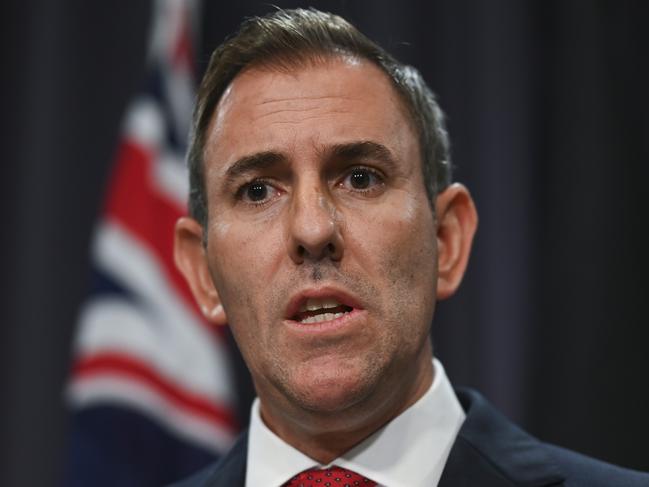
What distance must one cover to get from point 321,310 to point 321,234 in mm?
120

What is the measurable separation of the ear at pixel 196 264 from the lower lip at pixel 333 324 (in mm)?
320

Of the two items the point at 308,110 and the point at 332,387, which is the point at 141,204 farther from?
the point at 332,387

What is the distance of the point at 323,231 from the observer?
1431 millimetres

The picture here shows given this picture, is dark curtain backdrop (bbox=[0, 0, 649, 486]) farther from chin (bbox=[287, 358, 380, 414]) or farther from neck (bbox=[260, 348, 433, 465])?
chin (bbox=[287, 358, 380, 414])

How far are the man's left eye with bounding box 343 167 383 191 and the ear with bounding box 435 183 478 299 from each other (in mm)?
177

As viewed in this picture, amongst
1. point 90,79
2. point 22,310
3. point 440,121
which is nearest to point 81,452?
point 22,310

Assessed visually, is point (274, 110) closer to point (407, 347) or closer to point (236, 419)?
point (407, 347)

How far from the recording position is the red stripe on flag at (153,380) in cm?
279

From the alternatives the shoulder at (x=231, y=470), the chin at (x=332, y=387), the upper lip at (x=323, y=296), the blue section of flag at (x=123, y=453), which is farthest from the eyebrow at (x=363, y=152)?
the blue section of flag at (x=123, y=453)

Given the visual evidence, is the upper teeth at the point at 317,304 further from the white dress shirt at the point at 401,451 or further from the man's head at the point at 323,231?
the white dress shirt at the point at 401,451

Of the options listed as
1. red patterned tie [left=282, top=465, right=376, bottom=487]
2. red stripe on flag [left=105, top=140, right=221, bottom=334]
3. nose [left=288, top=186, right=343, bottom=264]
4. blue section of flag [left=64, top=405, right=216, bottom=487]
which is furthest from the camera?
red stripe on flag [left=105, top=140, right=221, bottom=334]

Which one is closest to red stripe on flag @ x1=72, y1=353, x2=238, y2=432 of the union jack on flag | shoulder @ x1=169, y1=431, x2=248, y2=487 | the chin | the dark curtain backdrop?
the union jack on flag

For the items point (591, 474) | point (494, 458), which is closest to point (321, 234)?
point (494, 458)

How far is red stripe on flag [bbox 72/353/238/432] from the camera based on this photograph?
279 cm
